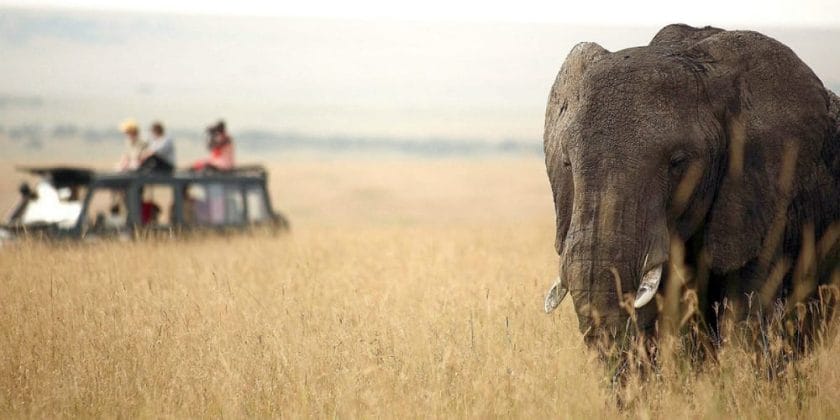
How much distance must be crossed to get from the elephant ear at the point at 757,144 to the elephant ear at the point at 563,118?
25.4 inches

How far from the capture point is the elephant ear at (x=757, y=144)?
680 cm

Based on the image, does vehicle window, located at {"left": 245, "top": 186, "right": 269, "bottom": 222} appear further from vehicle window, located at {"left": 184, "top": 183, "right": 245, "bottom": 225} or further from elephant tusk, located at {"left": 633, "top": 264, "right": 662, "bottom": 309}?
elephant tusk, located at {"left": 633, "top": 264, "right": 662, "bottom": 309}

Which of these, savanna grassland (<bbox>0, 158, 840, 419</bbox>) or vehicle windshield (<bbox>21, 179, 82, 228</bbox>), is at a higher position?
savanna grassland (<bbox>0, 158, 840, 419</bbox>)

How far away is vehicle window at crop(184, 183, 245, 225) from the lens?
51.3ft

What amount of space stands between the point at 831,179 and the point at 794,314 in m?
0.82

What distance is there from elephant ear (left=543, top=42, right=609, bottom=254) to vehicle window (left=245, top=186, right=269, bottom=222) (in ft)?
30.6

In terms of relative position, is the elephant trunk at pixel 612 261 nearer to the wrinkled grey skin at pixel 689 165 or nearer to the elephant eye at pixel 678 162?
the wrinkled grey skin at pixel 689 165

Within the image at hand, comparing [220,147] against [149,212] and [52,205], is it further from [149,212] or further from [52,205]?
[52,205]

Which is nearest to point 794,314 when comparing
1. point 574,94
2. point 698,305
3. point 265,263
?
point 698,305

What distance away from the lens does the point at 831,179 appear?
7.18 m

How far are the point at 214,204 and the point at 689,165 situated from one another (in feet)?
33.4

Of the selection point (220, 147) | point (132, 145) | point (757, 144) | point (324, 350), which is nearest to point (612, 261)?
point (757, 144)

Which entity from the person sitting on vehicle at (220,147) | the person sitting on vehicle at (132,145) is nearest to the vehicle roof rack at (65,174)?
the person sitting on vehicle at (132,145)

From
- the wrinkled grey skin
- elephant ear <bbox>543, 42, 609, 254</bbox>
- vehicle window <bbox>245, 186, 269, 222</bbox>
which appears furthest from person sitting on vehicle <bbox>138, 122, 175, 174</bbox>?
the wrinkled grey skin
